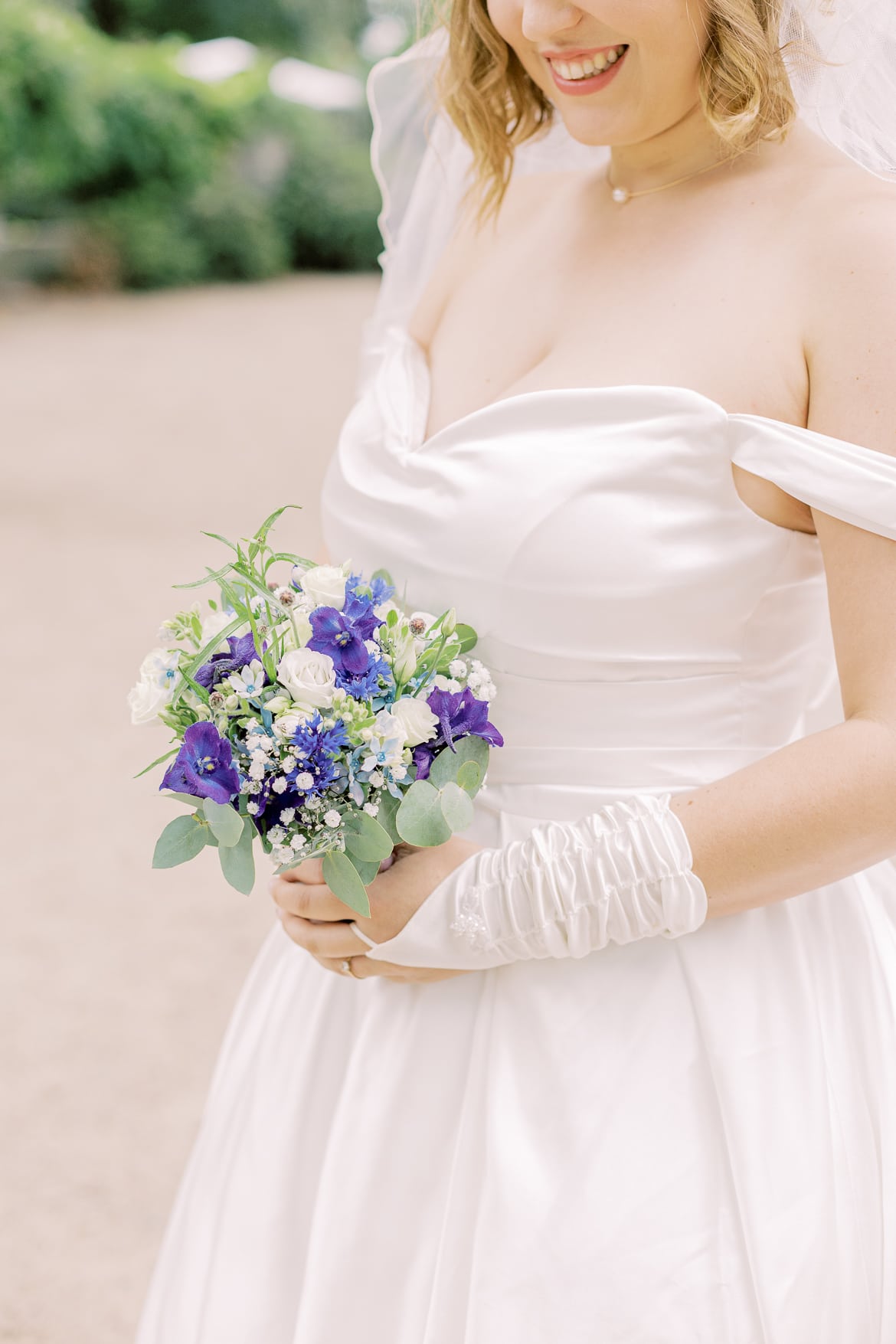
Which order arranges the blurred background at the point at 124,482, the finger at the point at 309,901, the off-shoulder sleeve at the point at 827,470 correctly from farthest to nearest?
the blurred background at the point at 124,482, the finger at the point at 309,901, the off-shoulder sleeve at the point at 827,470

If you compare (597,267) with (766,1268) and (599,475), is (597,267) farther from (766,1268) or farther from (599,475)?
(766,1268)

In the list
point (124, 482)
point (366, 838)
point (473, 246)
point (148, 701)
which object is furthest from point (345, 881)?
point (124, 482)

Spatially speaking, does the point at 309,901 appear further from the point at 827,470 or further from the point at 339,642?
the point at 827,470

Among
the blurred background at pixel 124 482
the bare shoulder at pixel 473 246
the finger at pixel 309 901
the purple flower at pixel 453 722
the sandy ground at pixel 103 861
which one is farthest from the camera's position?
the blurred background at pixel 124 482

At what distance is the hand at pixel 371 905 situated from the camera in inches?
55.1

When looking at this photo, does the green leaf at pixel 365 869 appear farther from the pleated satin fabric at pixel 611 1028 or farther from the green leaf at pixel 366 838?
the pleated satin fabric at pixel 611 1028

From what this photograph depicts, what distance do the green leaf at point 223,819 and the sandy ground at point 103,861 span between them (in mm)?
967

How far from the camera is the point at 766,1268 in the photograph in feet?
4.17

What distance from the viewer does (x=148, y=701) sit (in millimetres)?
1325

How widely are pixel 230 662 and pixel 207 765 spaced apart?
119mm

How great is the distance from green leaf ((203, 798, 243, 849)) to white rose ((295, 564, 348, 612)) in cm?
23

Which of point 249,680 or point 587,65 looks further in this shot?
point 587,65

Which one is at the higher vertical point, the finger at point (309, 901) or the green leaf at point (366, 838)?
the green leaf at point (366, 838)

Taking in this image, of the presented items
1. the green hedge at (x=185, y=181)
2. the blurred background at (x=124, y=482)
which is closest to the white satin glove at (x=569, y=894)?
the blurred background at (x=124, y=482)
